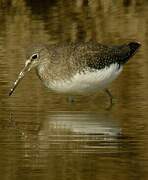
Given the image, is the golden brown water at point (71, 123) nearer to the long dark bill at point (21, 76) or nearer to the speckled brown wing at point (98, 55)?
the long dark bill at point (21, 76)

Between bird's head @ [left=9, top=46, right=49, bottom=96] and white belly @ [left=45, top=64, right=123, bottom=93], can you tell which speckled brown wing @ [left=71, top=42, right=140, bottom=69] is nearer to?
white belly @ [left=45, top=64, right=123, bottom=93]

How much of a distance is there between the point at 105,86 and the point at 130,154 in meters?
2.77

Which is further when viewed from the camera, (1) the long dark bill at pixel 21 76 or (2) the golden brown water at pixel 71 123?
(1) the long dark bill at pixel 21 76

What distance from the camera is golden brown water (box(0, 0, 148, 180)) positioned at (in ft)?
30.5

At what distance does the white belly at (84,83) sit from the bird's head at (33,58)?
0.38 meters

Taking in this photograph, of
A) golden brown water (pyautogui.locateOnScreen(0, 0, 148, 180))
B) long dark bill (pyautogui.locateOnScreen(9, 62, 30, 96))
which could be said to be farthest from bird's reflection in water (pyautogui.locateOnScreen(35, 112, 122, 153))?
long dark bill (pyautogui.locateOnScreen(9, 62, 30, 96))

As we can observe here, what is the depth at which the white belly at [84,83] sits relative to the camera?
12.2 m

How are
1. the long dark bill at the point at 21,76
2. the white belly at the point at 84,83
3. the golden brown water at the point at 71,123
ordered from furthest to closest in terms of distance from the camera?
the long dark bill at the point at 21,76
the white belly at the point at 84,83
the golden brown water at the point at 71,123

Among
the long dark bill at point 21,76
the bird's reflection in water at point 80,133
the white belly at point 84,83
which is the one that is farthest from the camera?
the long dark bill at point 21,76

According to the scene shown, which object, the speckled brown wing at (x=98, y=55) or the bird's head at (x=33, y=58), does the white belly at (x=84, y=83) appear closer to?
the speckled brown wing at (x=98, y=55)

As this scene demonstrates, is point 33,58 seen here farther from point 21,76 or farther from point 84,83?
point 84,83

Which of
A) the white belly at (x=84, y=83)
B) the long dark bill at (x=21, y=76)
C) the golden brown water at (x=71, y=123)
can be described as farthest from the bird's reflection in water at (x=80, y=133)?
the long dark bill at (x=21, y=76)

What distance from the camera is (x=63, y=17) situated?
21.0 meters

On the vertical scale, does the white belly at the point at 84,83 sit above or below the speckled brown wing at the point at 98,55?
below
